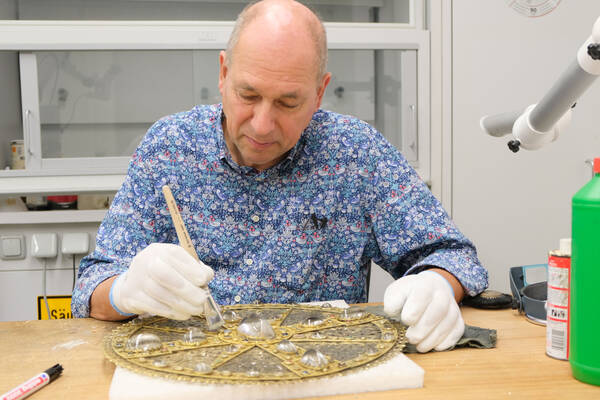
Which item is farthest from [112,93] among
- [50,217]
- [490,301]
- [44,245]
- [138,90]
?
[490,301]

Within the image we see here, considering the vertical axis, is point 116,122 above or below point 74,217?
above

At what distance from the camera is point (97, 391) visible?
29.8 inches

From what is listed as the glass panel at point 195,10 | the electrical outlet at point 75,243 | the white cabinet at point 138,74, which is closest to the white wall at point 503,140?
the white cabinet at point 138,74

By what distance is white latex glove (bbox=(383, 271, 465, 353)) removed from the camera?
89 centimetres

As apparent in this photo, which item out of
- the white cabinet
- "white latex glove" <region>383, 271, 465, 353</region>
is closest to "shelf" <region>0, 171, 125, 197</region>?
the white cabinet

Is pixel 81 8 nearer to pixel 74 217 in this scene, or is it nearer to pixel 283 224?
pixel 74 217

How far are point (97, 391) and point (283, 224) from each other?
2.11 ft

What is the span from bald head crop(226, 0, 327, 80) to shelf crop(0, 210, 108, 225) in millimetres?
1172

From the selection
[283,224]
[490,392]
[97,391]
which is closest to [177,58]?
[283,224]

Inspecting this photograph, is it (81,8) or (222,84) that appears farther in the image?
(81,8)

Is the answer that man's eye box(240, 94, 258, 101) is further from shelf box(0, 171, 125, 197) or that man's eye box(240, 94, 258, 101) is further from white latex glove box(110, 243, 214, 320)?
shelf box(0, 171, 125, 197)

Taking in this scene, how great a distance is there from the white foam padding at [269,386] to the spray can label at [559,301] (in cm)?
21

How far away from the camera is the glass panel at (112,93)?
85.4 inches

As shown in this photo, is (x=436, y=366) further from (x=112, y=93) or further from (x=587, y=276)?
(x=112, y=93)
